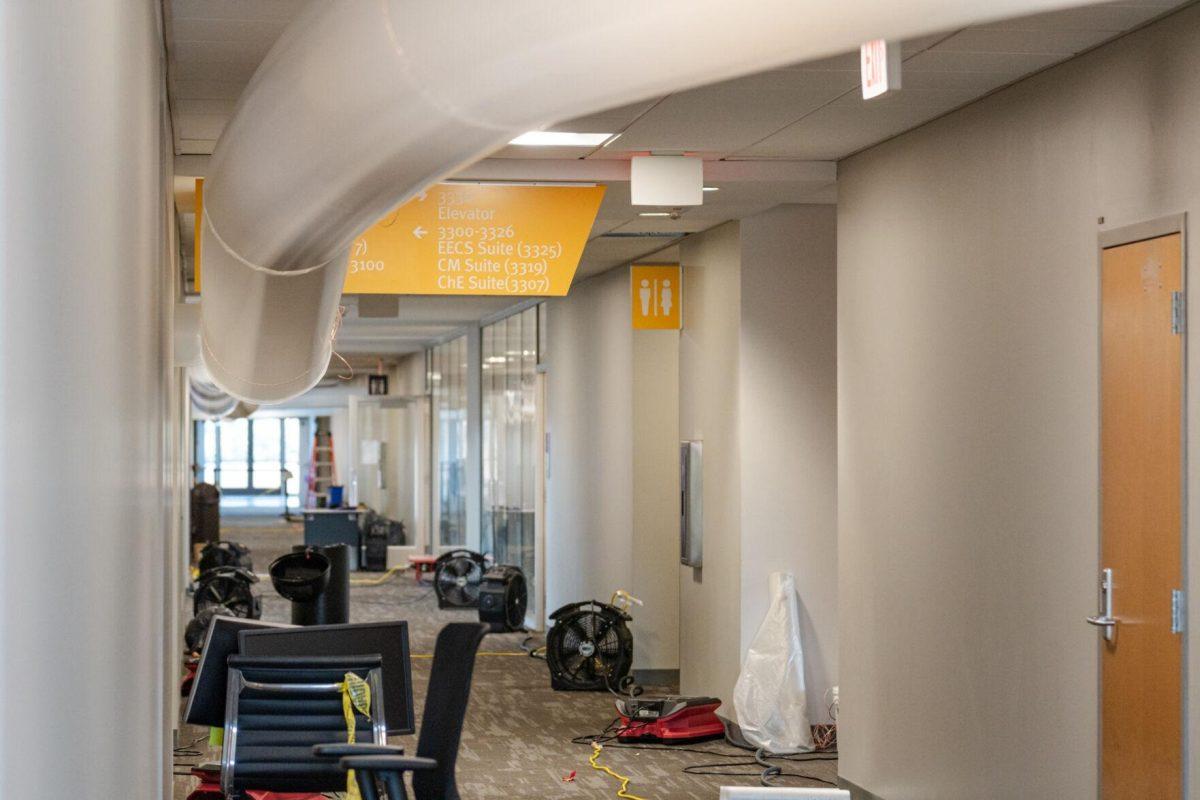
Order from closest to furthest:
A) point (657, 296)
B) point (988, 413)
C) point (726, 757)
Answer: point (988, 413), point (726, 757), point (657, 296)

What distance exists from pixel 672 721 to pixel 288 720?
433cm

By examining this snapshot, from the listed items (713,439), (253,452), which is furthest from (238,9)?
(253,452)

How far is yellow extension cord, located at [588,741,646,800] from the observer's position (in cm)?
717

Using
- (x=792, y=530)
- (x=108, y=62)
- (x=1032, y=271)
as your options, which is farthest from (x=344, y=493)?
(x=108, y=62)

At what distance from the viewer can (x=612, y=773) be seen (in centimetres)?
775

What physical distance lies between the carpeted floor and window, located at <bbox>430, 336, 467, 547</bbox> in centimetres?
627

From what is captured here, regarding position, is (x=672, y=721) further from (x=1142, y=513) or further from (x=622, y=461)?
(x=1142, y=513)

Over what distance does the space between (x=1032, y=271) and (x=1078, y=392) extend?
56 cm

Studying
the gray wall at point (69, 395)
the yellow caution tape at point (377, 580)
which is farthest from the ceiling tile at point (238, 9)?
the yellow caution tape at point (377, 580)

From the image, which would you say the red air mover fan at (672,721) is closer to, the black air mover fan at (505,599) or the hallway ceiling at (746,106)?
the hallway ceiling at (746,106)

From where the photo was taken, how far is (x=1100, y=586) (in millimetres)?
4711

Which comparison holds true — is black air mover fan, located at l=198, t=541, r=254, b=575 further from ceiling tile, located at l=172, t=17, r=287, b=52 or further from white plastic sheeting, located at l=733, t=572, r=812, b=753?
ceiling tile, located at l=172, t=17, r=287, b=52

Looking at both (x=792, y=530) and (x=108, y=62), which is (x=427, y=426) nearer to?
(x=792, y=530)

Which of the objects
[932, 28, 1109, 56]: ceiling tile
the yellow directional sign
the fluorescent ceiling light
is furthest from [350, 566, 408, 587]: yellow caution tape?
[932, 28, 1109, 56]: ceiling tile
